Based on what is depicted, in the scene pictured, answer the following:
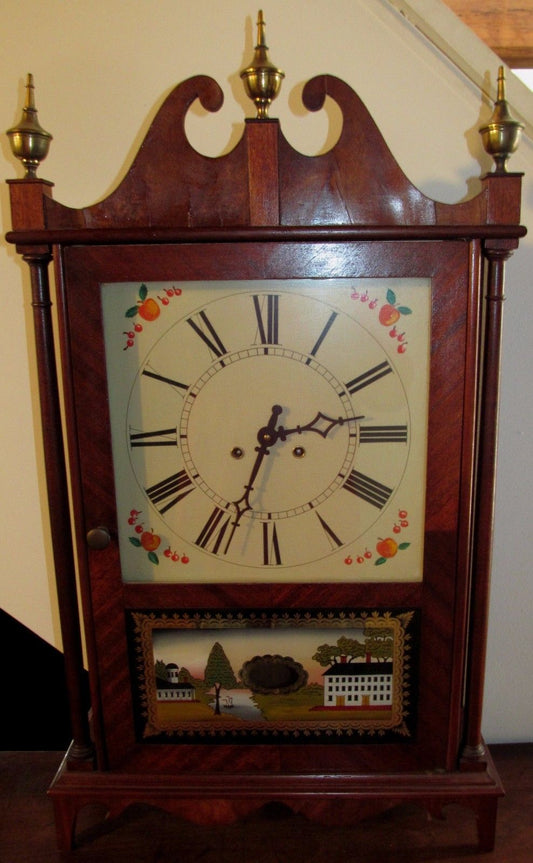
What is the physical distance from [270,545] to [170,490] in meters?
0.19

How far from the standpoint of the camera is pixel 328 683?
1.11 metres

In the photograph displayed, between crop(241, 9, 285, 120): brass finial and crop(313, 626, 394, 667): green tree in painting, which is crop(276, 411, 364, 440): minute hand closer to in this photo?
crop(313, 626, 394, 667): green tree in painting

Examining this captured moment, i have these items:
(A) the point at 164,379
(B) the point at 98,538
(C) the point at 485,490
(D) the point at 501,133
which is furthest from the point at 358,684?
(D) the point at 501,133

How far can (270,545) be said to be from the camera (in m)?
1.07

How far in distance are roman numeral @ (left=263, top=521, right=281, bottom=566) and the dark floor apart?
0.52m

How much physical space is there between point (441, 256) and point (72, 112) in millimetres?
767

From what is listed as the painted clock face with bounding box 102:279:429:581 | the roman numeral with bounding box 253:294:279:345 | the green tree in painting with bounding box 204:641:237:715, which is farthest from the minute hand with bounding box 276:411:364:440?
the green tree in painting with bounding box 204:641:237:715

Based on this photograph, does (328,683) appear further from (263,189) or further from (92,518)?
(263,189)

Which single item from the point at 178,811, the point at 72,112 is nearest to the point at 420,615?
the point at 178,811

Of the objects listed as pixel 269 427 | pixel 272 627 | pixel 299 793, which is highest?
pixel 269 427

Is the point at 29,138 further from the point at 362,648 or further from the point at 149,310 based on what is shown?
the point at 362,648

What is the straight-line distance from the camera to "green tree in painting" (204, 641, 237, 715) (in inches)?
43.4

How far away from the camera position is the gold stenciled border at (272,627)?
1.08m

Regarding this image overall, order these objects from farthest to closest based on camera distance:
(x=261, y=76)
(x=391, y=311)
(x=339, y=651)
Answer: (x=339, y=651)
(x=391, y=311)
(x=261, y=76)
